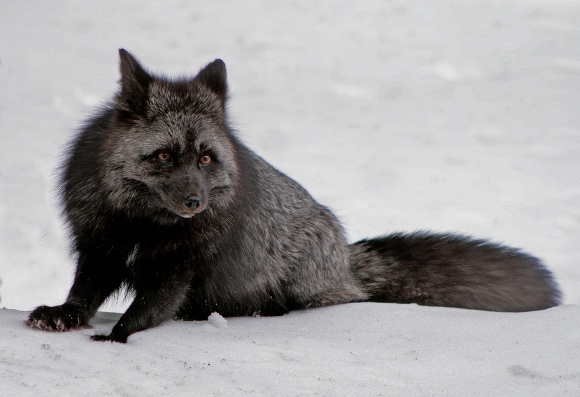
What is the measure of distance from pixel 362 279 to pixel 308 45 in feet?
→ 30.0

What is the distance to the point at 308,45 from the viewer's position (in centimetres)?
1524

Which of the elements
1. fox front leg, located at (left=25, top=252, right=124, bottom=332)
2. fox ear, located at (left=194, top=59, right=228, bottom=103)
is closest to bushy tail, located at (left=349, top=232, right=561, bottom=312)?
fox ear, located at (left=194, top=59, right=228, bottom=103)

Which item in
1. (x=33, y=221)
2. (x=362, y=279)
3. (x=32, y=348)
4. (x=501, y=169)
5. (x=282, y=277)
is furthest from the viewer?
(x=501, y=169)

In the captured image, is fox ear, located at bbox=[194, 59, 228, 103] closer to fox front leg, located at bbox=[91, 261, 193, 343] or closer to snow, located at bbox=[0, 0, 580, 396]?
snow, located at bbox=[0, 0, 580, 396]

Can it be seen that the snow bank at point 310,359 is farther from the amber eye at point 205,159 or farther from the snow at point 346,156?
the amber eye at point 205,159

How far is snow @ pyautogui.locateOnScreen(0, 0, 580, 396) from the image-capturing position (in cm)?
441

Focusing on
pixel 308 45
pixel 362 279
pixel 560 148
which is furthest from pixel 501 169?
pixel 362 279

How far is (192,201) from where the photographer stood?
4840 millimetres

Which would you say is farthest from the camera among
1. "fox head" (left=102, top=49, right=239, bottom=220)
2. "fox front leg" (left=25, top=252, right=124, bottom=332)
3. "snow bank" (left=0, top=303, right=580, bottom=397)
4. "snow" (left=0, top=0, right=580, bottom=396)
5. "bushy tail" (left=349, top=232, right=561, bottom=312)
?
"bushy tail" (left=349, top=232, right=561, bottom=312)

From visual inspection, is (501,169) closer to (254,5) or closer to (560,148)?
(560,148)

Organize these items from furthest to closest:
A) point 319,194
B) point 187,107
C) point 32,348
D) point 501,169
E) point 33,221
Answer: point 501,169 < point 319,194 < point 33,221 < point 187,107 < point 32,348

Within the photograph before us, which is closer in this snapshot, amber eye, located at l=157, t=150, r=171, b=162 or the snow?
the snow

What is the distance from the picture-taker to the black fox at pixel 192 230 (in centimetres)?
505

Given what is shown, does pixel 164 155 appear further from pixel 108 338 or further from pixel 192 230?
pixel 108 338
